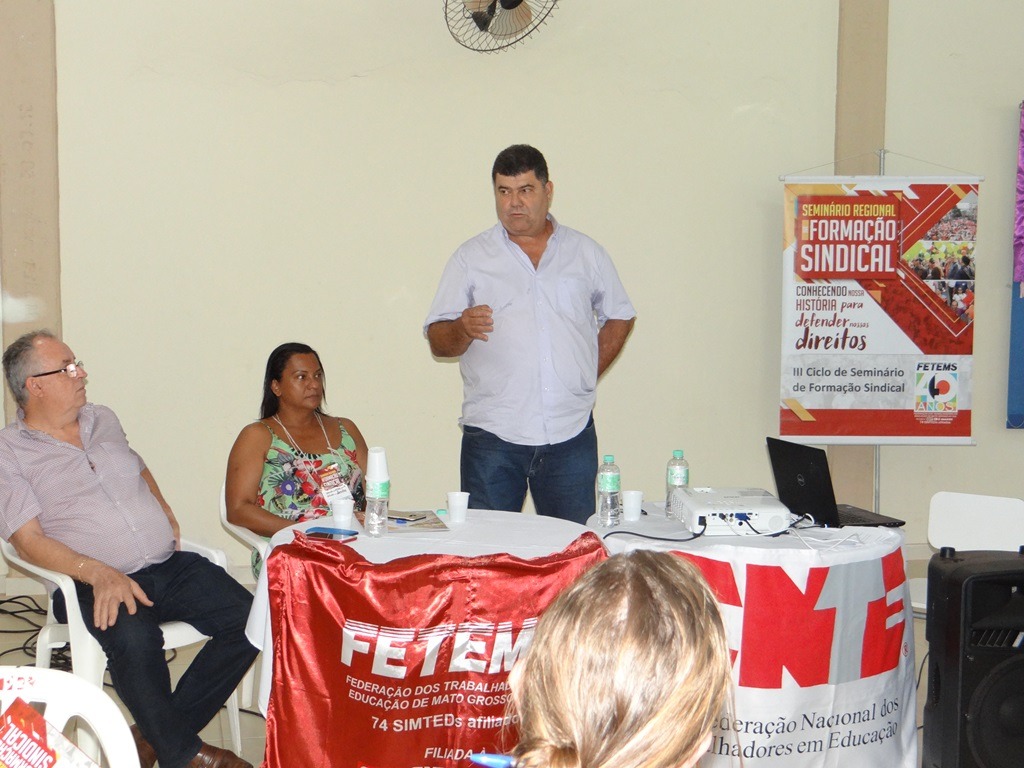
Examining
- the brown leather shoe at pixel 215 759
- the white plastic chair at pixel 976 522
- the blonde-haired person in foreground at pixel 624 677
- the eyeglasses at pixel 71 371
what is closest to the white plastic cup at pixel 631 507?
the white plastic chair at pixel 976 522

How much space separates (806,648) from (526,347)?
1464mm

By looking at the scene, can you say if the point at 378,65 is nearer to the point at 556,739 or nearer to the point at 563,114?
the point at 563,114

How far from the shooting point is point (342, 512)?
2.76m

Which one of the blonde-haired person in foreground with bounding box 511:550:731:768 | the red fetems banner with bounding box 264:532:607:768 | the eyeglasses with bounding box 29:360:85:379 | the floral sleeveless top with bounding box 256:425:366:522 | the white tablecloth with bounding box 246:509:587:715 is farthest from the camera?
the floral sleeveless top with bounding box 256:425:366:522

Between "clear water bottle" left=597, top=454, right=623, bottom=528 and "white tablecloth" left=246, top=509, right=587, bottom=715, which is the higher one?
"clear water bottle" left=597, top=454, right=623, bottom=528

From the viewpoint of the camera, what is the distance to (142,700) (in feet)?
8.91

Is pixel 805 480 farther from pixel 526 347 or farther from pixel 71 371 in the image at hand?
pixel 71 371

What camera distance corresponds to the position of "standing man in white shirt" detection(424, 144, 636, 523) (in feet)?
11.2

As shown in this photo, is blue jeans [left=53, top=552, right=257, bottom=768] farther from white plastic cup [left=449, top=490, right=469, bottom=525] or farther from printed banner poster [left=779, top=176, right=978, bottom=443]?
printed banner poster [left=779, top=176, right=978, bottom=443]

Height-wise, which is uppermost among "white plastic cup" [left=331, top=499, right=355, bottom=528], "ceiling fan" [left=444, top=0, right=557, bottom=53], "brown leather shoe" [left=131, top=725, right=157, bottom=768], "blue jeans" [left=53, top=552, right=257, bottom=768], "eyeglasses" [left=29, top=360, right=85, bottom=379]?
"ceiling fan" [left=444, top=0, right=557, bottom=53]

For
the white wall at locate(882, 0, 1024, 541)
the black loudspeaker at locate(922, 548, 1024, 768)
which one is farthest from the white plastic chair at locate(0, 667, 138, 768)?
the white wall at locate(882, 0, 1024, 541)

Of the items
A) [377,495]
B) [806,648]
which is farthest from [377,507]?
[806,648]

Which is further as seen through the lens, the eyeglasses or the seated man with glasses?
the eyeglasses

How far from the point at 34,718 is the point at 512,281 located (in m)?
2.36
